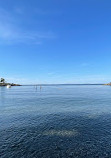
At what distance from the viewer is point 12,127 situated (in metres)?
22.7

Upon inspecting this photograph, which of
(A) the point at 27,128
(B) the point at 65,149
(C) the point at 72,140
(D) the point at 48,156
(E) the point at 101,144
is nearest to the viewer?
(D) the point at 48,156

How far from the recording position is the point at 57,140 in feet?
57.7

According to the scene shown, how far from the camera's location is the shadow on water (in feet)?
47.6

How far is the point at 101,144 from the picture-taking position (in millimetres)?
16484

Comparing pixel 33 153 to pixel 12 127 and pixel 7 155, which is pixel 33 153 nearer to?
pixel 7 155

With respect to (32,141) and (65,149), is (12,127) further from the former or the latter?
(65,149)

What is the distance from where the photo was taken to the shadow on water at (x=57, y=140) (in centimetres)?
1452

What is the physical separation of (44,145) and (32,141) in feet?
7.25

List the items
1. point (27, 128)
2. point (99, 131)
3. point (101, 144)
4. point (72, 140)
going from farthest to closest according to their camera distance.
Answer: point (27, 128), point (99, 131), point (72, 140), point (101, 144)

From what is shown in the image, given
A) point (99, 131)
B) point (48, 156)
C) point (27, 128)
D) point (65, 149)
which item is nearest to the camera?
point (48, 156)

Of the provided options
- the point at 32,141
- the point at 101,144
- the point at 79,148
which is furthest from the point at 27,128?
the point at 101,144

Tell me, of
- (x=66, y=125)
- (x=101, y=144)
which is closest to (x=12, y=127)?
(x=66, y=125)

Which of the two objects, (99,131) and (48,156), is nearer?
(48,156)

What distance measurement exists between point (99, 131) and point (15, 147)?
14.5m
